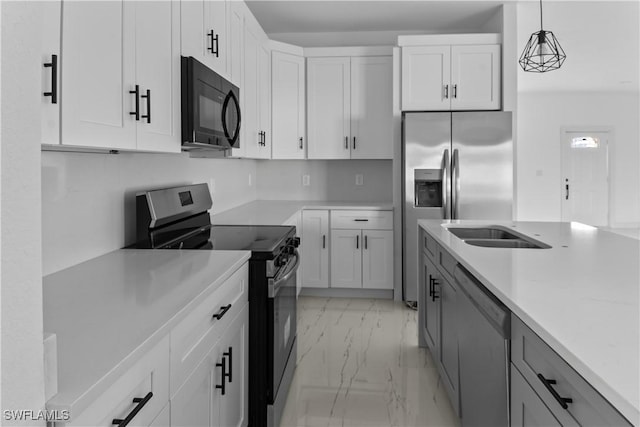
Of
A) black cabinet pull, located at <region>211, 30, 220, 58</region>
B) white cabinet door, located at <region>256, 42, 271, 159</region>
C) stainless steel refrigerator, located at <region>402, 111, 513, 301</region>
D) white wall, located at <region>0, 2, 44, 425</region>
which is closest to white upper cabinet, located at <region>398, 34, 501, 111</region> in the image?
stainless steel refrigerator, located at <region>402, 111, 513, 301</region>

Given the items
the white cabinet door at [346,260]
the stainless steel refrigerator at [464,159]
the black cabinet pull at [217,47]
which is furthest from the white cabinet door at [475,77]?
the black cabinet pull at [217,47]

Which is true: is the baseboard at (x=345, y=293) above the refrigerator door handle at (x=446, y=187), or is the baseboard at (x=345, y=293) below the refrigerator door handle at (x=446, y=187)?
below

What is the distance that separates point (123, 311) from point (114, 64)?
758 mm

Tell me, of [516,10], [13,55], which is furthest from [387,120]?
[13,55]

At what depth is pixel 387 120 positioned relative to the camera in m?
4.64

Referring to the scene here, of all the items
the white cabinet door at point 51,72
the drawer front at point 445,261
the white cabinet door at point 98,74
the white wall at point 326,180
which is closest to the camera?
the white cabinet door at point 51,72

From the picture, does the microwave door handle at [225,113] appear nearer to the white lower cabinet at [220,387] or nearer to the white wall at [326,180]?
the white lower cabinet at [220,387]

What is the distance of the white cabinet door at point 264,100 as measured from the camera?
399 cm

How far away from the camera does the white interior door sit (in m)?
8.62

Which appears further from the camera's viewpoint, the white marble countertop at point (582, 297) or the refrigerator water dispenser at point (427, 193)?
the refrigerator water dispenser at point (427, 193)

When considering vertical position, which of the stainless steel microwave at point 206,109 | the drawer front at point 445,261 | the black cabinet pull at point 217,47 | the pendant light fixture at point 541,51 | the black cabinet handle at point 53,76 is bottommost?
the drawer front at point 445,261

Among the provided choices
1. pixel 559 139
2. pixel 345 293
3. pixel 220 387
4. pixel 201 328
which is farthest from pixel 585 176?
pixel 201 328

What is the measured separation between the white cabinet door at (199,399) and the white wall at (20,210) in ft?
2.04

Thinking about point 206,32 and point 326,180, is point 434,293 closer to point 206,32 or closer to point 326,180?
point 206,32
